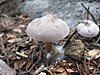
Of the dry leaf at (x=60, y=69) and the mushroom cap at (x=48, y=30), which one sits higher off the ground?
the mushroom cap at (x=48, y=30)

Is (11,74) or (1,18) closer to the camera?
(11,74)

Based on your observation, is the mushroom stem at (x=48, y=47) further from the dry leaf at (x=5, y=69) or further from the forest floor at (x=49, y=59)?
the dry leaf at (x=5, y=69)

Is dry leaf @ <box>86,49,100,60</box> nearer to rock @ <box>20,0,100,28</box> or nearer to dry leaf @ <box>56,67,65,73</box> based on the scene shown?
dry leaf @ <box>56,67,65,73</box>

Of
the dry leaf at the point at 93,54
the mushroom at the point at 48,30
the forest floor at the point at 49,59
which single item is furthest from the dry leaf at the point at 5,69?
the dry leaf at the point at 93,54

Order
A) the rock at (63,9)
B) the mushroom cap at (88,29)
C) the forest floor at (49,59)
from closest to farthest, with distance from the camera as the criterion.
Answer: the forest floor at (49,59)
the mushroom cap at (88,29)
the rock at (63,9)

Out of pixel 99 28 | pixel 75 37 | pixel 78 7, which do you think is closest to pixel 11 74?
pixel 75 37

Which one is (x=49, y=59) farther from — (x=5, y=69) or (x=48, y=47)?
(x=5, y=69)

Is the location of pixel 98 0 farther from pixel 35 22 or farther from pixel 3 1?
pixel 3 1

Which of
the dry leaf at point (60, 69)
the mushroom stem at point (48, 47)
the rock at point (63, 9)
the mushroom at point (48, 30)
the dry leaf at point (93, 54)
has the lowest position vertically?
the dry leaf at point (60, 69)
